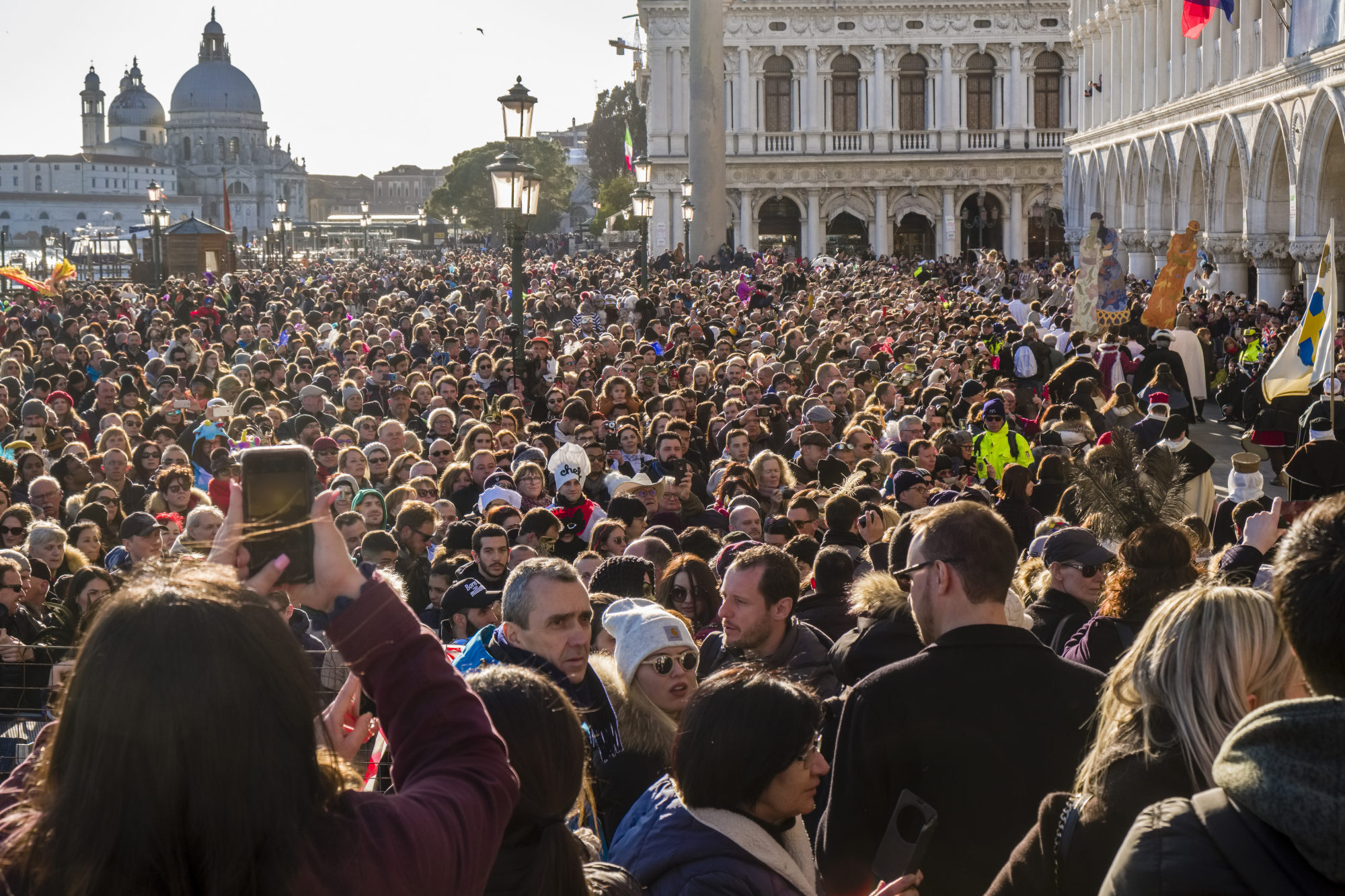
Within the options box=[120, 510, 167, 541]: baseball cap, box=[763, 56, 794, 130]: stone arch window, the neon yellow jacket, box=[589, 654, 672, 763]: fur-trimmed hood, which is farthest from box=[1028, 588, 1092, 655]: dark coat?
box=[763, 56, 794, 130]: stone arch window

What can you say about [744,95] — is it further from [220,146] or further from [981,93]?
[220,146]

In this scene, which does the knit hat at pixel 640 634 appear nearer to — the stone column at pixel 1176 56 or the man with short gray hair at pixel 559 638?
the man with short gray hair at pixel 559 638

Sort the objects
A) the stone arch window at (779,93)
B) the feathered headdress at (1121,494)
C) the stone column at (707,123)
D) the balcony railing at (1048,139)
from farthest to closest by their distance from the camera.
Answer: the stone arch window at (779,93) → the balcony railing at (1048,139) → the stone column at (707,123) → the feathered headdress at (1121,494)

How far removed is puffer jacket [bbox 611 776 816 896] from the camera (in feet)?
10.4

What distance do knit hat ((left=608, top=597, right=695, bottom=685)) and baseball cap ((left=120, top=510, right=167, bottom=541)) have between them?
13.1ft

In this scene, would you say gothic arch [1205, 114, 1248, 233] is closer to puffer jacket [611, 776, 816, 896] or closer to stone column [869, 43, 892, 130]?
stone column [869, 43, 892, 130]

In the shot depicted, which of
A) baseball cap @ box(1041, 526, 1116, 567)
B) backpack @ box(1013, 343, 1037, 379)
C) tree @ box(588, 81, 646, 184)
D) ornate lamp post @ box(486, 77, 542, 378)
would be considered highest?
tree @ box(588, 81, 646, 184)

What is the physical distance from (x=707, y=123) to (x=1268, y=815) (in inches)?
1344

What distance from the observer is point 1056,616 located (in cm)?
578

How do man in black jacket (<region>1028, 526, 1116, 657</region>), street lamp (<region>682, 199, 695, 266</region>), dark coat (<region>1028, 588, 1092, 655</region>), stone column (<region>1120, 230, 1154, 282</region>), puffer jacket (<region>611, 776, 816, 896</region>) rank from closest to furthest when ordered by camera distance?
1. puffer jacket (<region>611, 776, 816, 896</region>)
2. dark coat (<region>1028, 588, 1092, 655</region>)
3. man in black jacket (<region>1028, 526, 1116, 657</region>)
4. street lamp (<region>682, 199, 695, 266</region>)
5. stone column (<region>1120, 230, 1154, 282</region>)

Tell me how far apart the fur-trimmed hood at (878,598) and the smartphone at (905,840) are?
1607 millimetres

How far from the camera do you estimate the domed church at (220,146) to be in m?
172

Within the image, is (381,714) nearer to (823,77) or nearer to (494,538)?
(494,538)

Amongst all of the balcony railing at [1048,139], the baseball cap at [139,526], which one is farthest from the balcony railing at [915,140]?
the baseball cap at [139,526]
